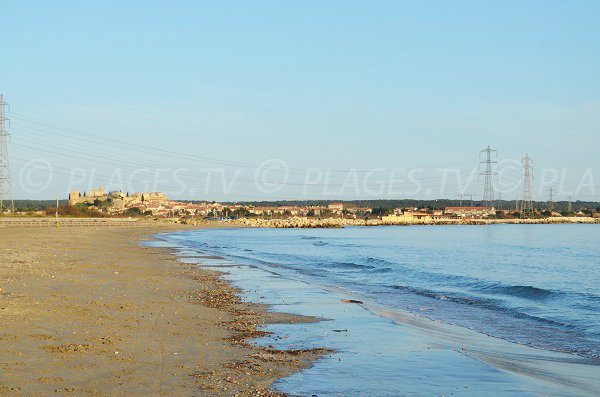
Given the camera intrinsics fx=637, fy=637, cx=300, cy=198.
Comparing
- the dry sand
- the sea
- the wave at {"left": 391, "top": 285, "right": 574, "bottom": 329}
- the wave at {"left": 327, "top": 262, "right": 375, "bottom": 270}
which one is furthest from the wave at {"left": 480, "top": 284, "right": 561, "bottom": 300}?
the dry sand

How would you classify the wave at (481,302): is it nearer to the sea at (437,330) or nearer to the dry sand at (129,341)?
the sea at (437,330)

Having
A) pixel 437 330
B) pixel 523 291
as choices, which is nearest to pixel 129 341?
pixel 437 330

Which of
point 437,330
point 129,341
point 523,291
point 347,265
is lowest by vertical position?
point 347,265

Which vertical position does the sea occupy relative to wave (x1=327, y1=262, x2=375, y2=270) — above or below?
above

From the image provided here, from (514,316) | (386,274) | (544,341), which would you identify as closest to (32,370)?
(544,341)

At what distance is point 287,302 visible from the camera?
1797 cm

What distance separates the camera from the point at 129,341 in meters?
10.5

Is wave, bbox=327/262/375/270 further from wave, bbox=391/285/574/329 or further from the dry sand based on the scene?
the dry sand

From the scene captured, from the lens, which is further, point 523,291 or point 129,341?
point 523,291

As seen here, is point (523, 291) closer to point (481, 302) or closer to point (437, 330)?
point (481, 302)

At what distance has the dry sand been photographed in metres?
7.88

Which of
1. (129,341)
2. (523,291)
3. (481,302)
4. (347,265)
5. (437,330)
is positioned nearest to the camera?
(129,341)

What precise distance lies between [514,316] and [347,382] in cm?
1010

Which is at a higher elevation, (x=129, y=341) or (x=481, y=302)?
(x=129, y=341)
